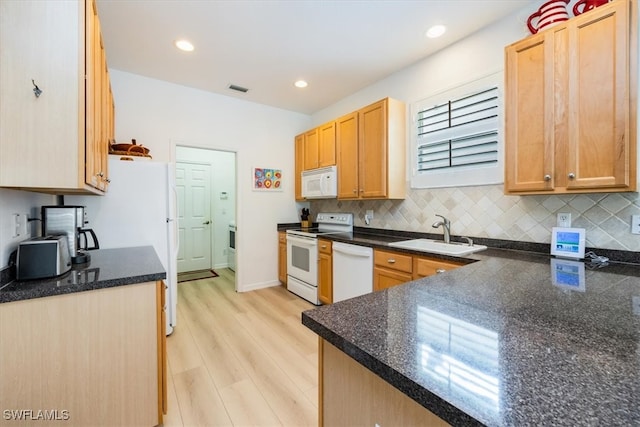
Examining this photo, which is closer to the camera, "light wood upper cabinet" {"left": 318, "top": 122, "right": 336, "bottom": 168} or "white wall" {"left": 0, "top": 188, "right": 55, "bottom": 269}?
"white wall" {"left": 0, "top": 188, "right": 55, "bottom": 269}

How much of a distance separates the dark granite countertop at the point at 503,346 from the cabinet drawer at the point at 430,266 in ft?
2.43

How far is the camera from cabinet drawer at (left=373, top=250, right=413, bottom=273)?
90.0 inches

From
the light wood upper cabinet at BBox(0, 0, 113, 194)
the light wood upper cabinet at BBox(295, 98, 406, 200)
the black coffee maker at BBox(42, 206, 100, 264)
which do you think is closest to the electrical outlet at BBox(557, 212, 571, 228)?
the light wood upper cabinet at BBox(295, 98, 406, 200)

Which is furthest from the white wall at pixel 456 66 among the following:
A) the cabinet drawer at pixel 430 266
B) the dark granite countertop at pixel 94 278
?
the dark granite countertop at pixel 94 278

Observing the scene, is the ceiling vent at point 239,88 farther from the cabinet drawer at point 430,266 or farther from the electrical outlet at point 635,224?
the electrical outlet at point 635,224

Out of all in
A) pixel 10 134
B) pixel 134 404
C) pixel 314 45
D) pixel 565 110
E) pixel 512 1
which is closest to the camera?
pixel 10 134

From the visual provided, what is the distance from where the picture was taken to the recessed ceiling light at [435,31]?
7.56 ft

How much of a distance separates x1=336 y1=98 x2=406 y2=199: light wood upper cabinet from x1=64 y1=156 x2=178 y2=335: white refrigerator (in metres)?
1.91

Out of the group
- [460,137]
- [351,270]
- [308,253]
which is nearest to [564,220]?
[460,137]

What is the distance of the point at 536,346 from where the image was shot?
66 centimetres

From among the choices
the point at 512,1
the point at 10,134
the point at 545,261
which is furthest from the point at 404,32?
the point at 10,134

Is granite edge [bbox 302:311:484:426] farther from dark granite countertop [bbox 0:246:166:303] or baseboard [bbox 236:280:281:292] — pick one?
baseboard [bbox 236:280:281:292]

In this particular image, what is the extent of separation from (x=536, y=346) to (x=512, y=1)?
2451mm

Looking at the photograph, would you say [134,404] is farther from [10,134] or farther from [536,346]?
[536,346]
